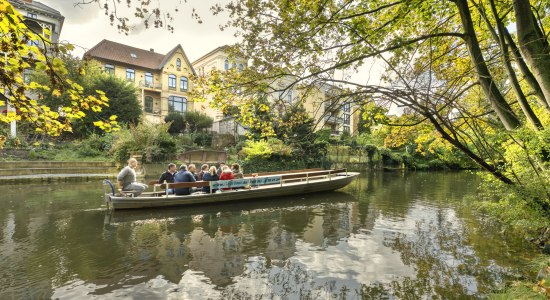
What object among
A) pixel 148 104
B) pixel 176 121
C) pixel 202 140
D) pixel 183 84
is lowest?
pixel 202 140

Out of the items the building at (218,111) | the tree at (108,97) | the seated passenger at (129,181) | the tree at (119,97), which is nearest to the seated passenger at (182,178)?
the seated passenger at (129,181)

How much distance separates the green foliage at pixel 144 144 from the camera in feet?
67.0

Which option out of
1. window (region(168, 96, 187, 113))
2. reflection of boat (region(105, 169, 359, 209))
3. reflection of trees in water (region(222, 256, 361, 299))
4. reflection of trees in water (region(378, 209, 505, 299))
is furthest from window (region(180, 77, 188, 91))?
reflection of trees in water (region(222, 256, 361, 299))

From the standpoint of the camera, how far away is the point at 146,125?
21.5 metres

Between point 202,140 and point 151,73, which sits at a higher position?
point 151,73

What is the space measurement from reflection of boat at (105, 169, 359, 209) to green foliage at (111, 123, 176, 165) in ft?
27.2

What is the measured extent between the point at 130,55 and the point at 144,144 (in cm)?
1960

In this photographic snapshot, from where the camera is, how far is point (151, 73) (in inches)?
1383

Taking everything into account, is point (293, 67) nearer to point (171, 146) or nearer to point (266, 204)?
point (266, 204)

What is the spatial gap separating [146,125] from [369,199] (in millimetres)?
16780

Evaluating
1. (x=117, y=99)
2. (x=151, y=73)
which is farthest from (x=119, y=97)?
(x=151, y=73)

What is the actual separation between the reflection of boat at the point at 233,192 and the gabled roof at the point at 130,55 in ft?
77.2

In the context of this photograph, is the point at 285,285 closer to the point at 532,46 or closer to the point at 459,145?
the point at 459,145

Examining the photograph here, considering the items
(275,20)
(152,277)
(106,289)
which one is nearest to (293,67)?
(275,20)
